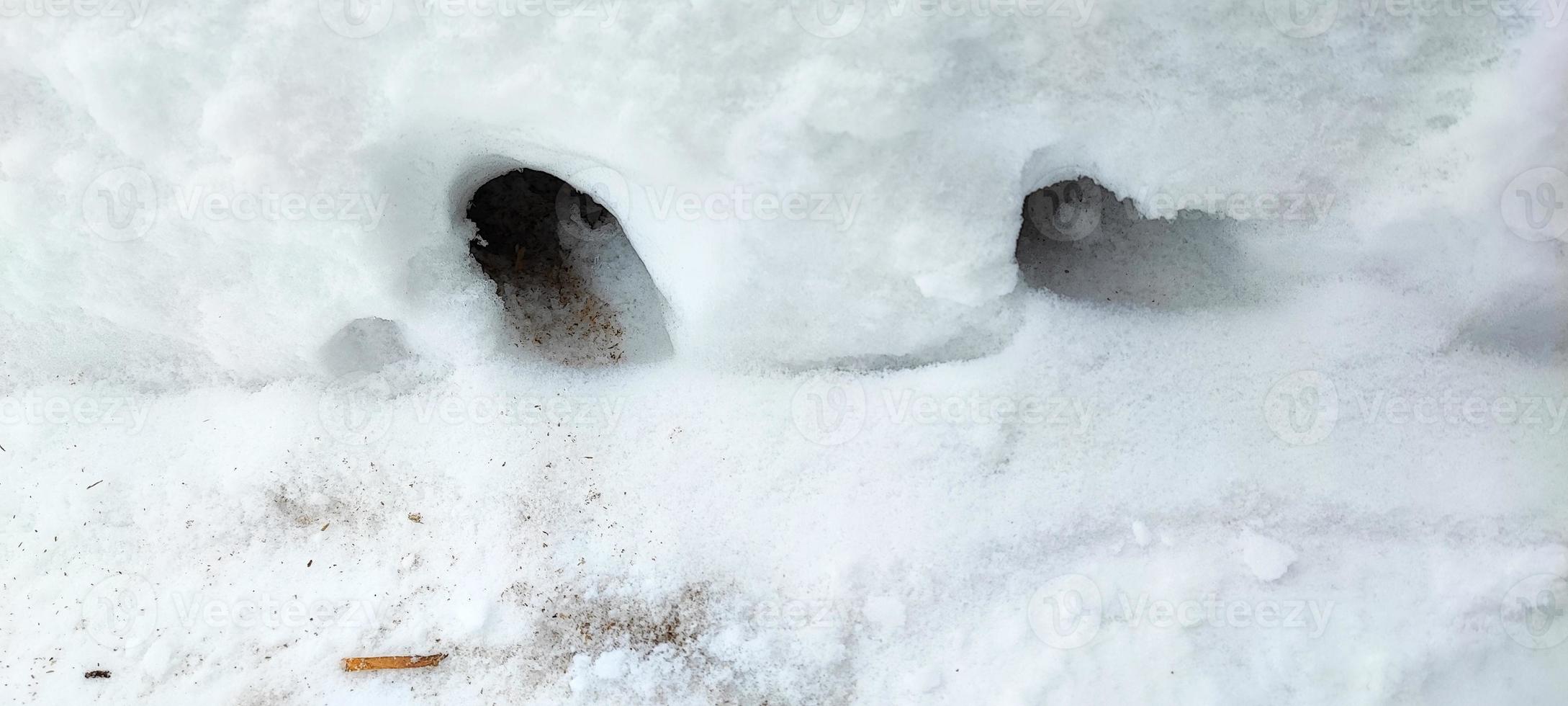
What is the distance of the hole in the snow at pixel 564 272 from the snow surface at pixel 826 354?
0.10m

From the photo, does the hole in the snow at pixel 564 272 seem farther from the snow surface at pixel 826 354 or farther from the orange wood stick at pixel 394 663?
the orange wood stick at pixel 394 663

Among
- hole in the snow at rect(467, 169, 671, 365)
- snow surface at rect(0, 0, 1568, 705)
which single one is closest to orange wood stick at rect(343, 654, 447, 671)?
snow surface at rect(0, 0, 1568, 705)

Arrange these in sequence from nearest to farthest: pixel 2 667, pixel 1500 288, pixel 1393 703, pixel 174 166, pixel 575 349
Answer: pixel 1393 703 → pixel 1500 288 → pixel 174 166 → pixel 2 667 → pixel 575 349

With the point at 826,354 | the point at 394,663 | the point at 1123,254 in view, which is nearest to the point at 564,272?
the point at 826,354

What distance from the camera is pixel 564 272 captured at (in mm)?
3180

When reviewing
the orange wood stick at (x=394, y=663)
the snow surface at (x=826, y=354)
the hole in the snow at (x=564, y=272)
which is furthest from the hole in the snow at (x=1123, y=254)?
the orange wood stick at (x=394, y=663)

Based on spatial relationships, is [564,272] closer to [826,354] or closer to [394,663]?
[826,354]

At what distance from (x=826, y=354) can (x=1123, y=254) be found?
1008 millimetres

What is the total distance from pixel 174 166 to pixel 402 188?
64cm

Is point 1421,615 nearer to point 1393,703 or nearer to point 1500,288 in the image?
point 1393,703

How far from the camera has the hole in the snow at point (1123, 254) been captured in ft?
8.82

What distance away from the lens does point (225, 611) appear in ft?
9.16

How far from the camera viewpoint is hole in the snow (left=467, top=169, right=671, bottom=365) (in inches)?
118

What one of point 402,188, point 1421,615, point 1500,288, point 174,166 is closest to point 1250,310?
point 1500,288
